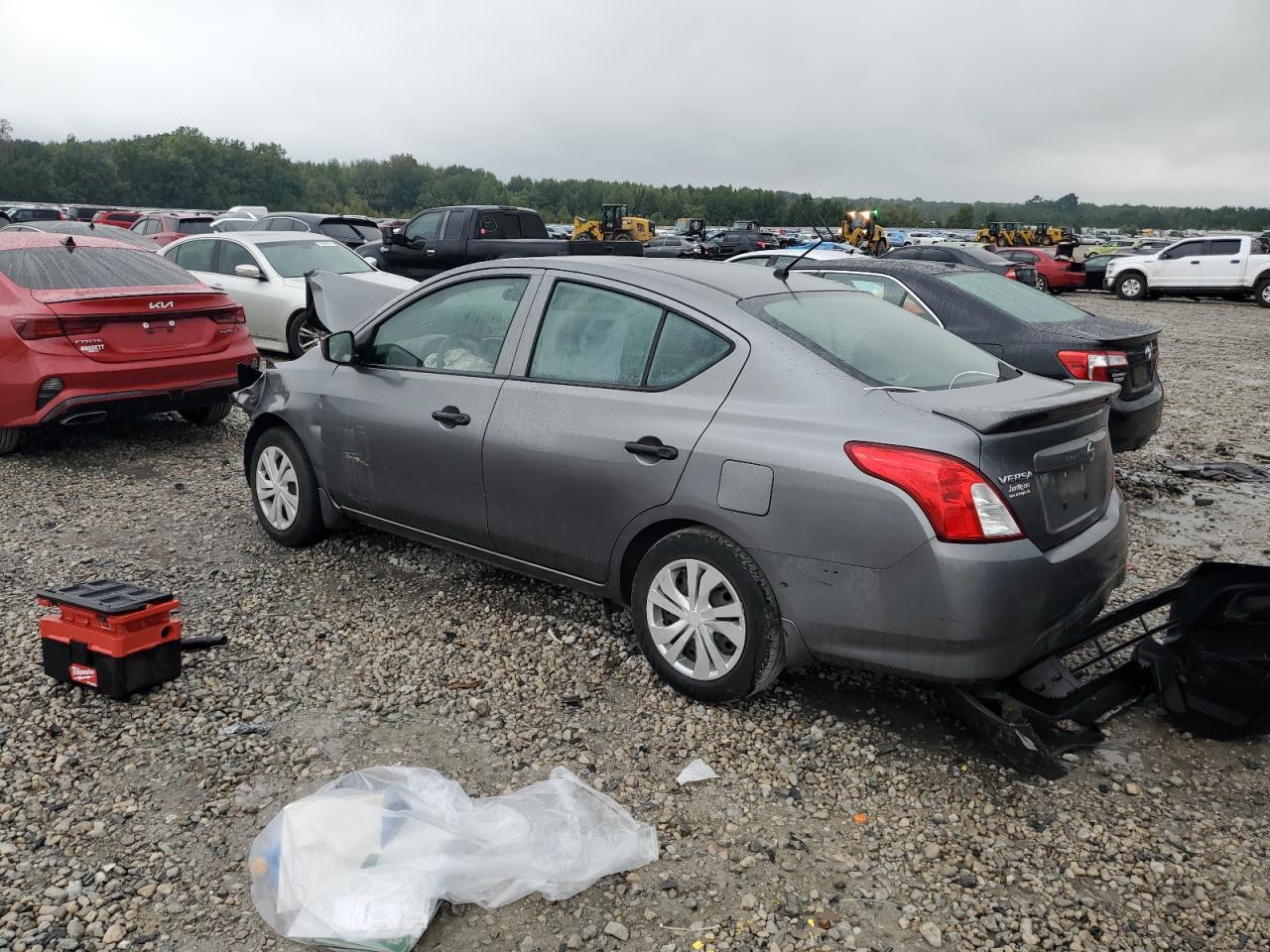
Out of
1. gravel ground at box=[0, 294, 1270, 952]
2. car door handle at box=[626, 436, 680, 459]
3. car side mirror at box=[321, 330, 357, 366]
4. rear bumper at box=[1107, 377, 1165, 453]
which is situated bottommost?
gravel ground at box=[0, 294, 1270, 952]

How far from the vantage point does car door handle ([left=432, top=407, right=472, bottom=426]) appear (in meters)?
4.32

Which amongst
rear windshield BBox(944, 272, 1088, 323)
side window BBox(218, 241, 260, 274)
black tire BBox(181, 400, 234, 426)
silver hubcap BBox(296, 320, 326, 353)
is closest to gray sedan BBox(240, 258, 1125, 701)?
rear windshield BBox(944, 272, 1088, 323)

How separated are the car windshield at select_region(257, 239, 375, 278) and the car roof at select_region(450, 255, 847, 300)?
7670 mm

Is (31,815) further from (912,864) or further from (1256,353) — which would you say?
(1256,353)

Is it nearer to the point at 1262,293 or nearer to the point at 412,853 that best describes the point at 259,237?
the point at 412,853

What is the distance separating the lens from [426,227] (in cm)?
1562

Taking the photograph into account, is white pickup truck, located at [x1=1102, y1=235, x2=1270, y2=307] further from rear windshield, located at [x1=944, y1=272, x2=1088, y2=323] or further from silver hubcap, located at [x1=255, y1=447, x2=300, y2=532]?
silver hubcap, located at [x1=255, y1=447, x2=300, y2=532]

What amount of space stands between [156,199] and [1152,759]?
101 metres

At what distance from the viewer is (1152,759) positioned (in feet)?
11.4

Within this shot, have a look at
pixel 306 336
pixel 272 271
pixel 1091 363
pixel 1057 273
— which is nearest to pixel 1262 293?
pixel 1057 273

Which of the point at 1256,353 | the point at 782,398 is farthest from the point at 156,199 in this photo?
the point at 782,398

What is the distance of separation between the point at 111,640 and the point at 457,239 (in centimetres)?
1197

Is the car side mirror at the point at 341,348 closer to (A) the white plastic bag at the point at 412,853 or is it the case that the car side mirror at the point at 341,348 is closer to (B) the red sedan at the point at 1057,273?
(A) the white plastic bag at the point at 412,853

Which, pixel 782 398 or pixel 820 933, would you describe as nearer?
pixel 820 933
